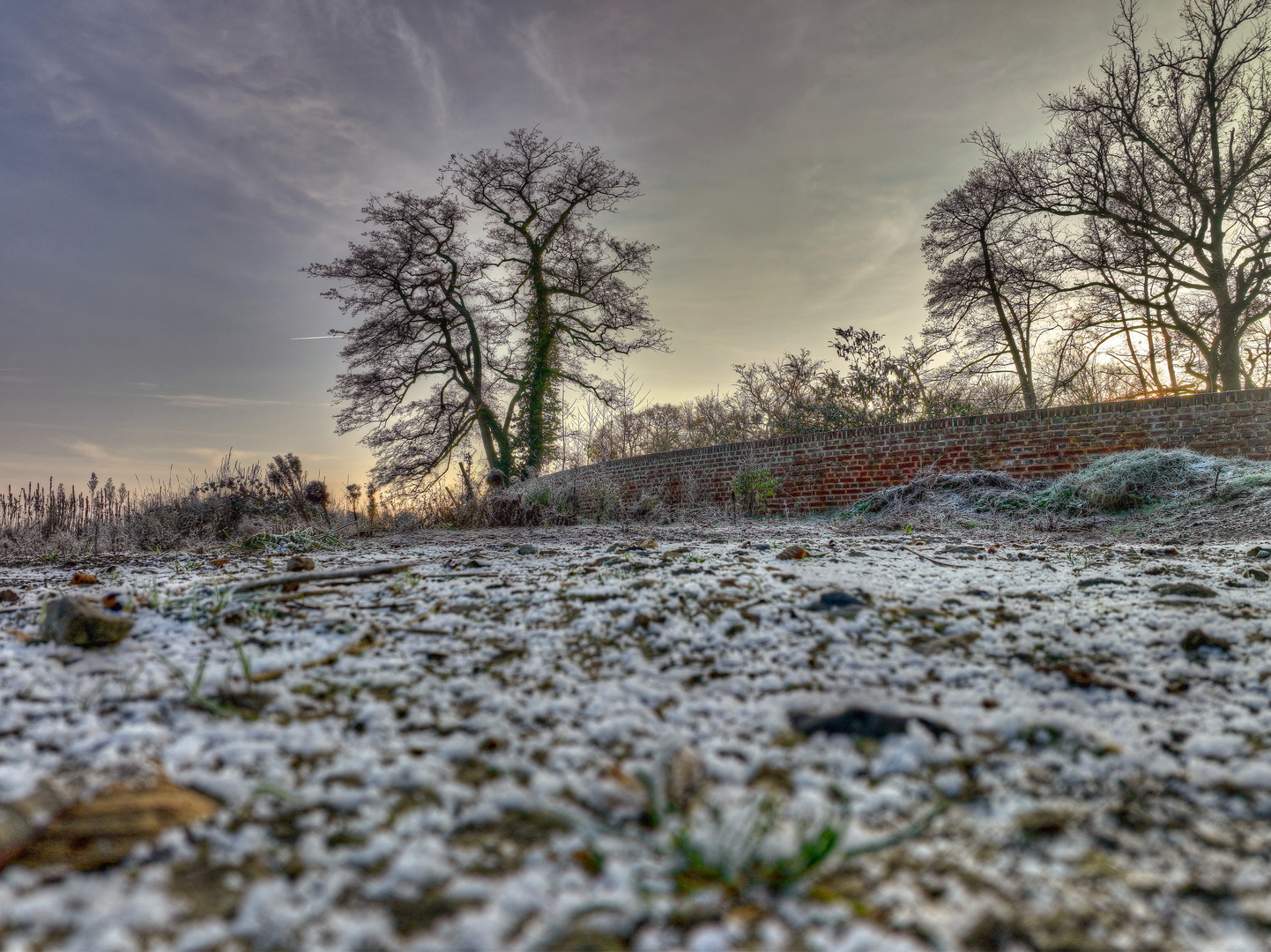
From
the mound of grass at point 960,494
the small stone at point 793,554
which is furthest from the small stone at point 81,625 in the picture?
the mound of grass at point 960,494

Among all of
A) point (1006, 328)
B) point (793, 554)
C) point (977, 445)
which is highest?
point (1006, 328)

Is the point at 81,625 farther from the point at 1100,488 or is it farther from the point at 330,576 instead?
the point at 1100,488

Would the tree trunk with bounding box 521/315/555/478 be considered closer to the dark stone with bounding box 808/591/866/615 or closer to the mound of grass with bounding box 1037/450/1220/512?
the mound of grass with bounding box 1037/450/1220/512

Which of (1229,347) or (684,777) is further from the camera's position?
(1229,347)

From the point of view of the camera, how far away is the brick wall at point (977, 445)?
7582 millimetres

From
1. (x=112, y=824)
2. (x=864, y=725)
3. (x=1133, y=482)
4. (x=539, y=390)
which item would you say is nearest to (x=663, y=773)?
(x=864, y=725)

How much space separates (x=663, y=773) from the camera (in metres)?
0.90

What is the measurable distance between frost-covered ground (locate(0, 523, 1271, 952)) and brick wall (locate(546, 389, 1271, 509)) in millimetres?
7197

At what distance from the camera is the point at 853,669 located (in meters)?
1.36

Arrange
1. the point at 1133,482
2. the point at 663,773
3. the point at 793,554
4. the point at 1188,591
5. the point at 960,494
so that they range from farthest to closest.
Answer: the point at 960,494 < the point at 1133,482 < the point at 793,554 < the point at 1188,591 < the point at 663,773

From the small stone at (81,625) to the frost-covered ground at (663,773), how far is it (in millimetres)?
41

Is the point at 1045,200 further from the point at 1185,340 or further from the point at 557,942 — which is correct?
the point at 557,942

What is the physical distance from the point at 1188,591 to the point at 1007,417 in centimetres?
702

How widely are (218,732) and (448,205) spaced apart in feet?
51.0
